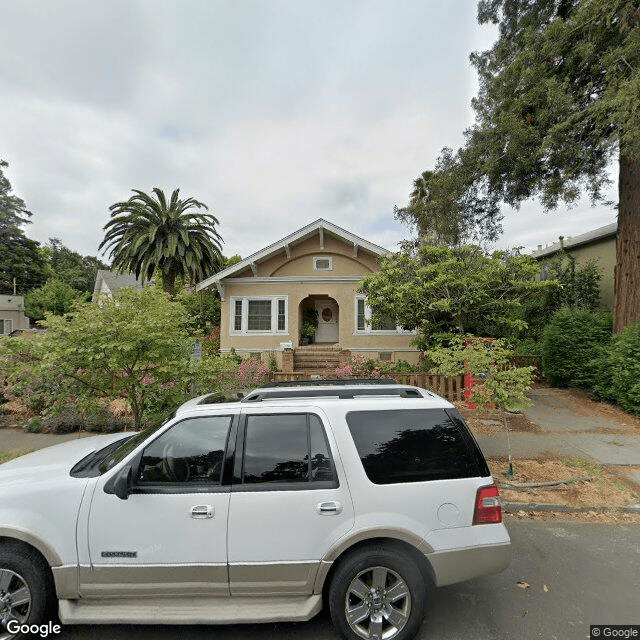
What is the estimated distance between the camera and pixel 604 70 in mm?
8906

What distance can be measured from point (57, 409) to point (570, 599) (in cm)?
692

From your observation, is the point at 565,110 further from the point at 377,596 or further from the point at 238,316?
the point at 238,316

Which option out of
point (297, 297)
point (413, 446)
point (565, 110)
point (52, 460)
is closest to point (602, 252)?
point (565, 110)

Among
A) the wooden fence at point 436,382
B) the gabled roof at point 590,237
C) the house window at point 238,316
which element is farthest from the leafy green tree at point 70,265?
the gabled roof at point 590,237

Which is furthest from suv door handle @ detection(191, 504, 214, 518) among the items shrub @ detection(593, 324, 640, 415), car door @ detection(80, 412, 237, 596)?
shrub @ detection(593, 324, 640, 415)

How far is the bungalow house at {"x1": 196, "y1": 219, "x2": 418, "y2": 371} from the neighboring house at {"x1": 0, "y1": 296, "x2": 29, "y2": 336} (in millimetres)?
29511

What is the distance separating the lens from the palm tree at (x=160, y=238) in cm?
1691

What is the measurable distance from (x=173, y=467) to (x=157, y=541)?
1.60 ft

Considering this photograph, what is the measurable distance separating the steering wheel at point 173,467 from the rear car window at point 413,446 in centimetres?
132

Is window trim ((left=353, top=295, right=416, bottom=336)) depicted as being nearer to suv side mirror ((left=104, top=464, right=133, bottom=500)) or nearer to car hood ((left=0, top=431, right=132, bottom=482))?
car hood ((left=0, top=431, right=132, bottom=482))

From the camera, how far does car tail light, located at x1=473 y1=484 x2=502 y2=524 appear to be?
2557mm

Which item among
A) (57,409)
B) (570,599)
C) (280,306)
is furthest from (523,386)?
(280,306)

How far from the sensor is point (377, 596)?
2467 millimetres

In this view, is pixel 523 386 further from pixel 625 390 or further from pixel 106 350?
pixel 106 350
